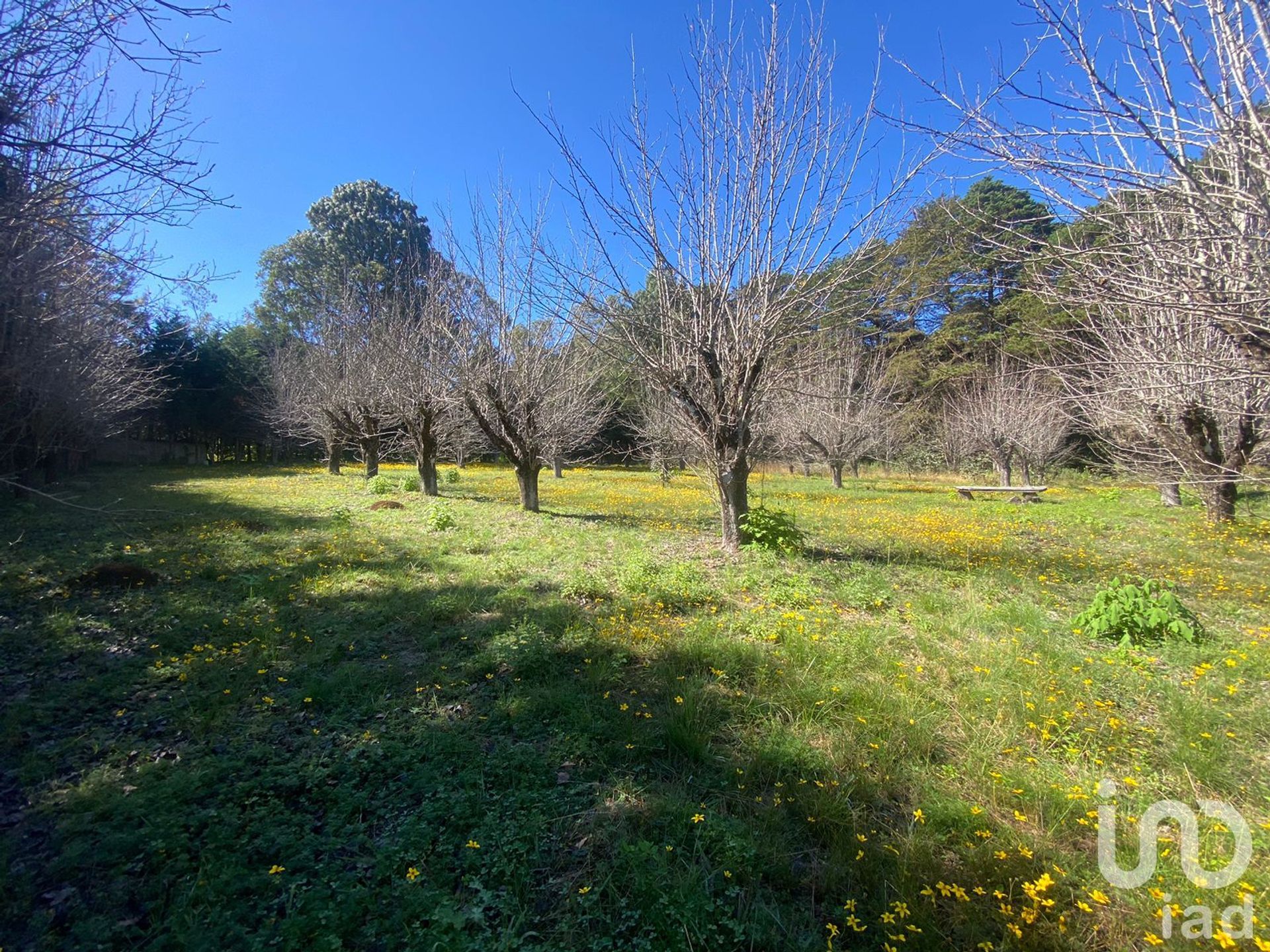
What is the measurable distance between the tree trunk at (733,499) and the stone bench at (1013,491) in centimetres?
1100

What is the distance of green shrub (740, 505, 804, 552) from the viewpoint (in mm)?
6578

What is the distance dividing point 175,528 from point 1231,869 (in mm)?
11598

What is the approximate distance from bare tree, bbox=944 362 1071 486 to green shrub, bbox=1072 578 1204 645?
15.6 m

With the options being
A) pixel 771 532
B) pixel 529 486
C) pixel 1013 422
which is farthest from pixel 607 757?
pixel 1013 422

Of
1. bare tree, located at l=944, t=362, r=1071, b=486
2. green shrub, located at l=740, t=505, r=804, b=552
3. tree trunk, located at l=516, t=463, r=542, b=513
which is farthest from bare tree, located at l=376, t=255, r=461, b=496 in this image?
bare tree, located at l=944, t=362, r=1071, b=486

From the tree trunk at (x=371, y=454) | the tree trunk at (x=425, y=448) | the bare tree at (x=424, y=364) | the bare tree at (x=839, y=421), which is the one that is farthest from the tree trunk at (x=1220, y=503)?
the tree trunk at (x=371, y=454)

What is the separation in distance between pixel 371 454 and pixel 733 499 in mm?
15227

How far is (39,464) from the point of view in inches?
515

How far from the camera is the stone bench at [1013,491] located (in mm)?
13898

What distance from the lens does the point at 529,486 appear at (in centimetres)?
1143

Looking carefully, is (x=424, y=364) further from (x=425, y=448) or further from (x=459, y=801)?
(x=459, y=801)

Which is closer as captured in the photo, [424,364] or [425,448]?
[424,364]

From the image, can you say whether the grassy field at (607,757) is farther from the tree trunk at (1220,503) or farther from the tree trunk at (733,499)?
the tree trunk at (1220,503)

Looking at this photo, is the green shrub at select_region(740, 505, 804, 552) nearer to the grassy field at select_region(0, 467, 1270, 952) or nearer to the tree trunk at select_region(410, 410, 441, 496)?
the grassy field at select_region(0, 467, 1270, 952)
